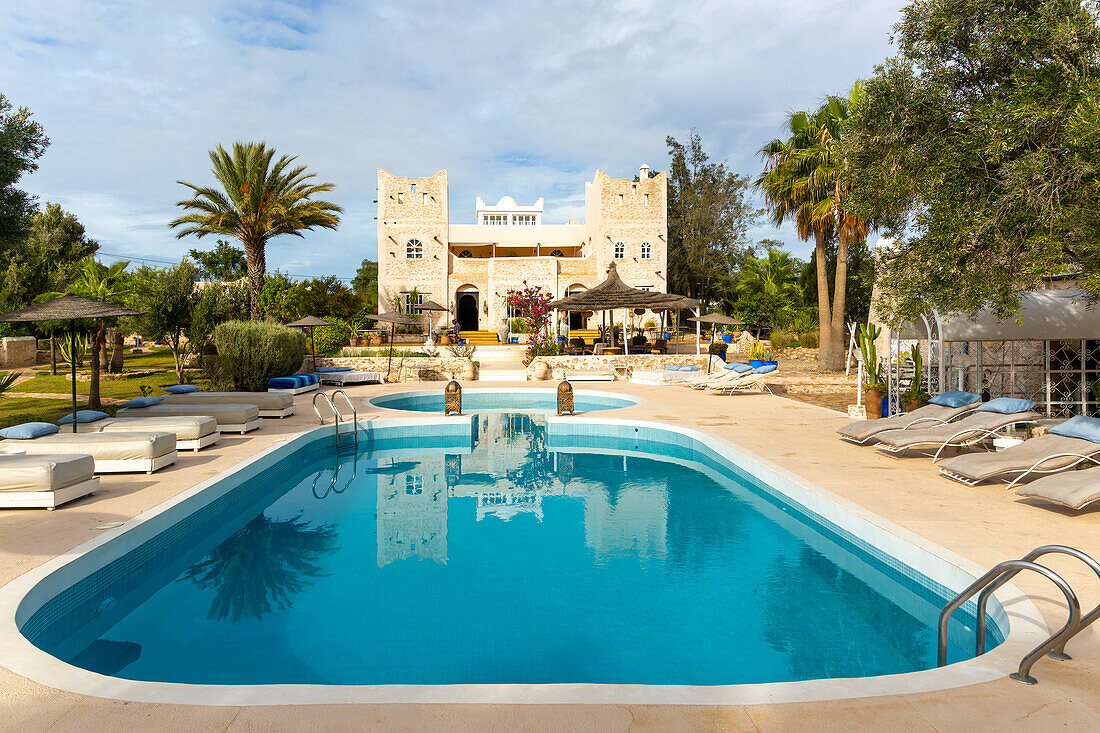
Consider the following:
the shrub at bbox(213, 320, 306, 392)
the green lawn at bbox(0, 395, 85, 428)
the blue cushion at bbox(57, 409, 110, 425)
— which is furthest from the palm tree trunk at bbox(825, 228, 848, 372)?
the green lawn at bbox(0, 395, 85, 428)

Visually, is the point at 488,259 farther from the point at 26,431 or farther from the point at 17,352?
the point at 26,431

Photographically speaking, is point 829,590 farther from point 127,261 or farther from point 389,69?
point 127,261

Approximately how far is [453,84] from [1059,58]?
60.5 ft

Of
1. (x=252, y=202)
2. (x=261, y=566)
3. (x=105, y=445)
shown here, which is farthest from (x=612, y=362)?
(x=261, y=566)

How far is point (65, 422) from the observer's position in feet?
24.2

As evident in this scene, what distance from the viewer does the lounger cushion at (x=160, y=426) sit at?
285 inches

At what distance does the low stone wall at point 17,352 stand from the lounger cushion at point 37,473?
820 inches

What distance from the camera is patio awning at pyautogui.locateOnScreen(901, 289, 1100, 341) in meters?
8.83

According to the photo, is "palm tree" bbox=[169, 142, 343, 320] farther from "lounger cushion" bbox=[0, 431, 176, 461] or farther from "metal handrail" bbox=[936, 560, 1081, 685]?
"metal handrail" bbox=[936, 560, 1081, 685]

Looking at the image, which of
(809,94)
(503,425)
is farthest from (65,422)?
(809,94)

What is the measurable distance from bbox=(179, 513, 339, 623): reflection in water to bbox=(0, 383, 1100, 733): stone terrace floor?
79 cm

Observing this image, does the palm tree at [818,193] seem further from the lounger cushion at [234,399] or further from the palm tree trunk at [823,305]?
the lounger cushion at [234,399]

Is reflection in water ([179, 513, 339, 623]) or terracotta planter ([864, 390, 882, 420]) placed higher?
terracotta planter ([864, 390, 882, 420])

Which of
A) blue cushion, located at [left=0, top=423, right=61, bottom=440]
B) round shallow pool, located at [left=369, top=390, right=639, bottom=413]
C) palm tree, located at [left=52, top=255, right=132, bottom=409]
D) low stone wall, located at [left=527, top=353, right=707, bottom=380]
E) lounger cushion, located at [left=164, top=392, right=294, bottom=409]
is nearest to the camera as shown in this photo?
blue cushion, located at [left=0, top=423, right=61, bottom=440]
